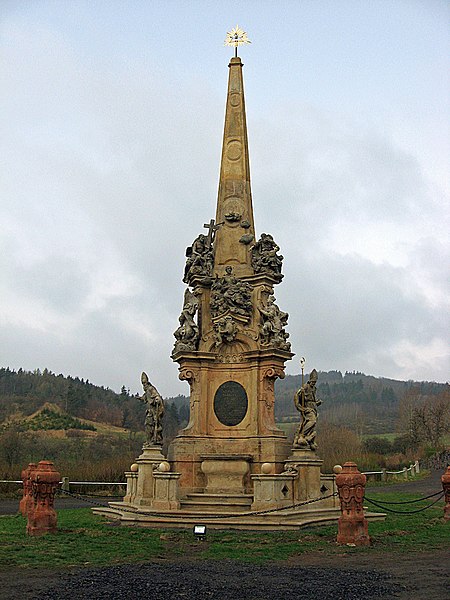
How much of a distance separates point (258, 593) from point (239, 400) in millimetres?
10662

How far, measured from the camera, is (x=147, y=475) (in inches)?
682

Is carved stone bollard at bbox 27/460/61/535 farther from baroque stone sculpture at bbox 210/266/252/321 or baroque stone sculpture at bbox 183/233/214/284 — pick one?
baroque stone sculpture at bbox 183/233/214/284

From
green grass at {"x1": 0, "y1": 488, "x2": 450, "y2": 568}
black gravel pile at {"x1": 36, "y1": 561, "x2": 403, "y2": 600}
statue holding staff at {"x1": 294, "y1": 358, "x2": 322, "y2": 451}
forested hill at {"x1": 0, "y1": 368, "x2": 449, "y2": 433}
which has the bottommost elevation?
black gravel pile at {"x1": 36, "y1": 561, "x2": 403, "y2": 600}

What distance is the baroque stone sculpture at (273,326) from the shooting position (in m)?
18.7

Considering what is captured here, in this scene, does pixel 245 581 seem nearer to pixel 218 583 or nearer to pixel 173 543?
pixel 218 583

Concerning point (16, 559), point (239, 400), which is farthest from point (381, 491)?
point (16, 559)

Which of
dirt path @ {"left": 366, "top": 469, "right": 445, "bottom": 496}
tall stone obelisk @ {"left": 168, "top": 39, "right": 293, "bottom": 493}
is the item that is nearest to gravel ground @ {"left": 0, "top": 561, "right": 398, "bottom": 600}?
tall stone obelisk @ {"left": 168, "top": 39, "right": 293, "bottom": 493}

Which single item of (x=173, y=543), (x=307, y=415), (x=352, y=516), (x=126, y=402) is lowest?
(x=173, y=543)

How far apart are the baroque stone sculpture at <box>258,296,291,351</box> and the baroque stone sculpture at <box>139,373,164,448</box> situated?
3427 mm

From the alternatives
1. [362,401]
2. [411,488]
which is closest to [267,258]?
[411,488]

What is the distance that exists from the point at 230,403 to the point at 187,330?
95.9 inches

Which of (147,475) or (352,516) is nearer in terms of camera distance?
(352,516)

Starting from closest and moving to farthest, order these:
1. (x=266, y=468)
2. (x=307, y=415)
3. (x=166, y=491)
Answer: (x=166, y=491), (x=266, y=468), (x=307, y=415)

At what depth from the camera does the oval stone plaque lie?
18766mm
